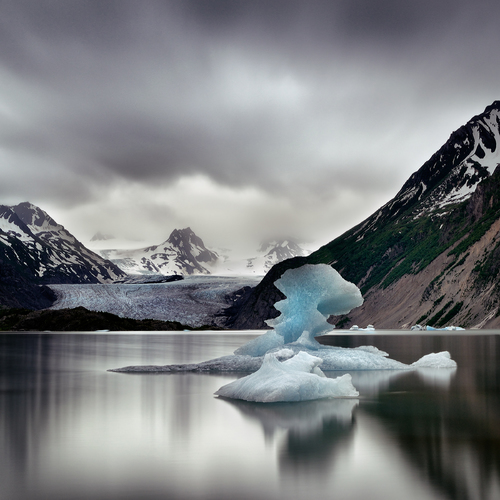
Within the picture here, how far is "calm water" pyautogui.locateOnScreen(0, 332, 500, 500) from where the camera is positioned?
20.5ft

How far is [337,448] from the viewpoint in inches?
321

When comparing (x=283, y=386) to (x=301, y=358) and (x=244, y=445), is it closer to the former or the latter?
(x=301, y=358)

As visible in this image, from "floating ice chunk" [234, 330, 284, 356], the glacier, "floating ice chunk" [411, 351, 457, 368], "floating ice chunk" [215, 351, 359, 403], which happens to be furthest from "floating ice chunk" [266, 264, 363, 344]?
"floating ice chunk" [215, 351, 359, 403]

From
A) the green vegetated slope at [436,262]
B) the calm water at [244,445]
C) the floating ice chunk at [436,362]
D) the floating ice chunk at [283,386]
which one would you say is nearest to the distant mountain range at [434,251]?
the green vegetated slope at [436,262]

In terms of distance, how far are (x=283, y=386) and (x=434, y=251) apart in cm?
9600

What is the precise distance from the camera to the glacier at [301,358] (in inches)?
516

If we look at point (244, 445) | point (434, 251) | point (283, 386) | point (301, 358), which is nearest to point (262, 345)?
point (301, 358)

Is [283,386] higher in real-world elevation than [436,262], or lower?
lower

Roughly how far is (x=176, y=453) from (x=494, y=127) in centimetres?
14744

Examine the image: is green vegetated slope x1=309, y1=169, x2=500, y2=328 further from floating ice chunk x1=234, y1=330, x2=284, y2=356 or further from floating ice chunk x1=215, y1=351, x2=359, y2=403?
floating ice chunk x1=215, y1=351, x2=359, y2=403

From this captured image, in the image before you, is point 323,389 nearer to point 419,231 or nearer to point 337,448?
point 337,448

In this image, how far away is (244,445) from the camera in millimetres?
8477

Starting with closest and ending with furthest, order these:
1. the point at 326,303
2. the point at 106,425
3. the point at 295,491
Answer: the point at 295,491 → the point at 106,425 → the point at 326,303

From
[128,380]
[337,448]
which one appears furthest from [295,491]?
[128,380]
